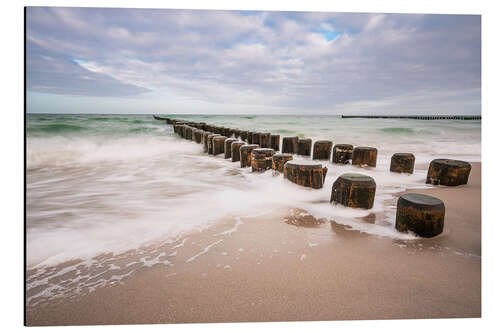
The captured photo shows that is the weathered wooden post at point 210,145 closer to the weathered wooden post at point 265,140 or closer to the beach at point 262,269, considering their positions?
the weathered wooden post at point 265,140

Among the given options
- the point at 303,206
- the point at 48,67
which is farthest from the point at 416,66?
the point at 48,67

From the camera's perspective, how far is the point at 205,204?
98.0 inches

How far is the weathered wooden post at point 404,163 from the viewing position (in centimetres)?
366

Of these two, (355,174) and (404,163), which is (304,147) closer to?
(404,163)

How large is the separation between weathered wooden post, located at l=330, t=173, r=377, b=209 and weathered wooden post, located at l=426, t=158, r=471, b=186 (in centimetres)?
155

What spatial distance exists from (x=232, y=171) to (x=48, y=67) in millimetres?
2595

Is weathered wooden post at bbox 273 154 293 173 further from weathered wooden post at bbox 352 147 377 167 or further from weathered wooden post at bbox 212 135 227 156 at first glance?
weathered wooden post at bbox 212 135 227 156

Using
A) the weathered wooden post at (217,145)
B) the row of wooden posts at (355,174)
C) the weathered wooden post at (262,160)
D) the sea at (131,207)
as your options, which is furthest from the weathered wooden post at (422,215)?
the weathered wooden post at (217,145)

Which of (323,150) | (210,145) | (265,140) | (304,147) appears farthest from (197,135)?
(323,150)

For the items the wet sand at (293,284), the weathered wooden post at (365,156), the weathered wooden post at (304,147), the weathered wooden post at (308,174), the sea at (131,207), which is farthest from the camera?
the weathered wooden post at (304,147)

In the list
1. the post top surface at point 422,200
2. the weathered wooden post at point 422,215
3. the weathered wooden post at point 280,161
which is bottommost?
the weathered wooden post at point 422,215

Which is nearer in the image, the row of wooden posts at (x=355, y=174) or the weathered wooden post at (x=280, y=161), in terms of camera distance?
the row of wooden posts at (x=355, y=174)

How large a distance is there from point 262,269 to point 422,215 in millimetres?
1114
